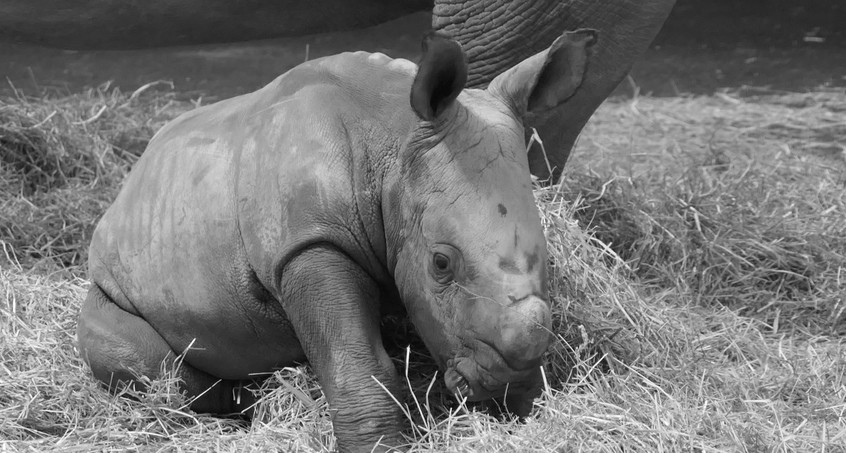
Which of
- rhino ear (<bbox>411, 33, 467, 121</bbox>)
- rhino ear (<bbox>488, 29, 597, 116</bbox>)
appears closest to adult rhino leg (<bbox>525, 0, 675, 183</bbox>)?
rhino ear (<bbox>488, 29, 597, 116</bbox>)

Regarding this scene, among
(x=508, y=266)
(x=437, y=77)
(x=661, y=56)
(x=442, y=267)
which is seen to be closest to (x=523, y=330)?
(x=508, y=266)

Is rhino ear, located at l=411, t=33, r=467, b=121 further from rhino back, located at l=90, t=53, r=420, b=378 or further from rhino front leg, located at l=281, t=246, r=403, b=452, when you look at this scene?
rhino front leg, located at l=281, t=246, r=403, b=452

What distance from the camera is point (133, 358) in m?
4.28

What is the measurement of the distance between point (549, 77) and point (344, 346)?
1.06m

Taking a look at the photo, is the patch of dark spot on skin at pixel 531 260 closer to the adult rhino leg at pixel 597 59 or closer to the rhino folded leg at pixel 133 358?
the rhino folded leg at pixel 133 358

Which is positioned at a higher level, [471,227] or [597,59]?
[471,227]

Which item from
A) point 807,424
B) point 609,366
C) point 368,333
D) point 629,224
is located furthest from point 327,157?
point 629,224

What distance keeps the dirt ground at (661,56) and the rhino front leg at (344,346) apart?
504cm

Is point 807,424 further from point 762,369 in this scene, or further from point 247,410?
point 247,410

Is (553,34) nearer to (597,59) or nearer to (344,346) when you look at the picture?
(597,59)

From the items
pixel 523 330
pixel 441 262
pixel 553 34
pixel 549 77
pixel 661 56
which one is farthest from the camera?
pixel 661 56

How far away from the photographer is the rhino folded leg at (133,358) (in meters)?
4.29

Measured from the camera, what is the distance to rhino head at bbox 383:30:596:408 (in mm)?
3572

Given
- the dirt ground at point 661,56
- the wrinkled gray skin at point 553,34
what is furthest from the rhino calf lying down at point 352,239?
the dirt ground at point 661,56
